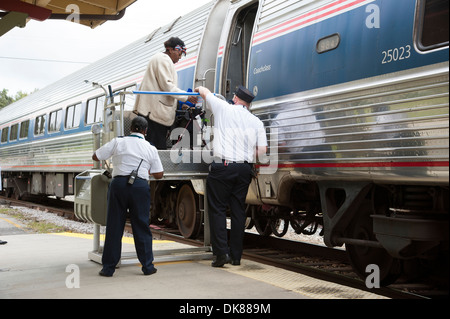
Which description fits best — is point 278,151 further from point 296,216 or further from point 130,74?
point 130,74

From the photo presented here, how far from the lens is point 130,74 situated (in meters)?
10.2

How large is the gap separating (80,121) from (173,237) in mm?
4948

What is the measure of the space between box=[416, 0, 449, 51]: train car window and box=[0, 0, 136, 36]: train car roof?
2614 millimetres

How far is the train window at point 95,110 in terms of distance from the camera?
11.1 metres

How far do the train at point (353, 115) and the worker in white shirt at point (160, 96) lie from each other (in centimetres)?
27

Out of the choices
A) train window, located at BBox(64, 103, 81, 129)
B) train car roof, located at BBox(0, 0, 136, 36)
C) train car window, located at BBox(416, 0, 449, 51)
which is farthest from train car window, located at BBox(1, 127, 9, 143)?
train car window, located at BBox(416, 0, 449, 51)

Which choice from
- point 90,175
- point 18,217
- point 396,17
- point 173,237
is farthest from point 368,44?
point 18,217

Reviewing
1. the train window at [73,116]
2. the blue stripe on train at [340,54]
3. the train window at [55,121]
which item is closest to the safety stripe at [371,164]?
the blue stripe on train at [340,54]

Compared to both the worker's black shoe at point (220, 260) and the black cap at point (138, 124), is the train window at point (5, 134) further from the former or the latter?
the worker's black shoe at point (220, 260)

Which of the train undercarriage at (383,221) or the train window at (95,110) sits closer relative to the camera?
the train undercarriage at (383,221)

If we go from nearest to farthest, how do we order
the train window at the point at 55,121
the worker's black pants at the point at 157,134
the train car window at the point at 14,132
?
the worker's black pants at the point at 157,134 < the train window at the point at 55,121 < the train car window at the point at 14,132

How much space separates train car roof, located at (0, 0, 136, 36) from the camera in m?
4.45

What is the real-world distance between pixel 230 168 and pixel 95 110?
7.02 meters

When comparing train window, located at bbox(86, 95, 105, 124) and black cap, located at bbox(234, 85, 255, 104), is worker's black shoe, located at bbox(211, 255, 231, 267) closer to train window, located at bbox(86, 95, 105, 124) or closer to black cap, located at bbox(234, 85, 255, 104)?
black cap, located at bbox(234, 85, 255, 104)
